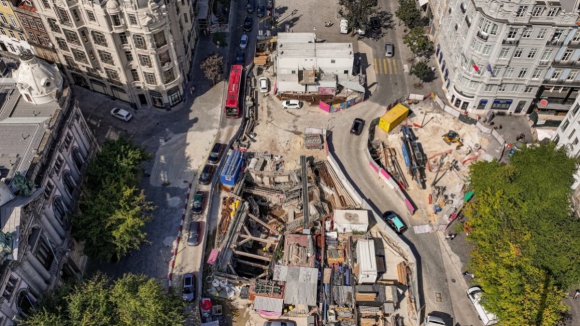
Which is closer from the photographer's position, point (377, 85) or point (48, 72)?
point (48, 72)

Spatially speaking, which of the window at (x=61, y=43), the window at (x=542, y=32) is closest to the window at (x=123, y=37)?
the window at (x=61, y=43)

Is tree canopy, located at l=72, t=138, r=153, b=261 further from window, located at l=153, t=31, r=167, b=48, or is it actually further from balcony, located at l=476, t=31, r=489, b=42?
balcony, located at l=476, t=31, r=489, b=42

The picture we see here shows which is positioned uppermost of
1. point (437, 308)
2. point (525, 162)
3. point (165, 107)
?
point (525, 162)

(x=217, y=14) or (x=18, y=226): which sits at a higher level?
(x=18, y=226)

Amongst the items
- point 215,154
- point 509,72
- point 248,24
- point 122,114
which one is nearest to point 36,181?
point 215,154

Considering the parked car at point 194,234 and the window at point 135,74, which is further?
the window at point 135,74

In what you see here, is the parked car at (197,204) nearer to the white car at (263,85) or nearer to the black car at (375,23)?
the white car at (263,85)

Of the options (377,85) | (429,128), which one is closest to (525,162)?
(429,128)

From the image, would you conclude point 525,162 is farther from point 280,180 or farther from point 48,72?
point 48,72
